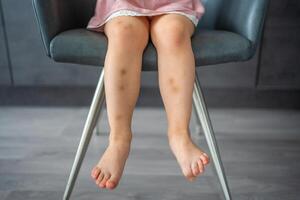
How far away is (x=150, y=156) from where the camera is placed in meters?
1.10

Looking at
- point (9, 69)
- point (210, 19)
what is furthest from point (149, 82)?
point (9, 69)

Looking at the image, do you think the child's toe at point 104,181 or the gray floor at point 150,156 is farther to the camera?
the gray floor at point 150,156

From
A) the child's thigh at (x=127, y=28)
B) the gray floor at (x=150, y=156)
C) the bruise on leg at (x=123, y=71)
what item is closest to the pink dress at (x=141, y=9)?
the child's thigh at (x=127, y=28)

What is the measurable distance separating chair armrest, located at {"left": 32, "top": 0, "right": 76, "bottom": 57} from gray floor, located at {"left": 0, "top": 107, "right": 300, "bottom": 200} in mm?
398

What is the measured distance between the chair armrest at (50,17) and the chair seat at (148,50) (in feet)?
0.07

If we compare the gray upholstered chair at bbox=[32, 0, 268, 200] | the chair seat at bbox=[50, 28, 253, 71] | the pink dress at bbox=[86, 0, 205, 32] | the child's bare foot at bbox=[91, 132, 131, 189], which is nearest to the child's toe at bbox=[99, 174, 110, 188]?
the child's bare foot at bbox=[91, 132, 131, 189]

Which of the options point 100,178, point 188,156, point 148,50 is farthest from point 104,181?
point 148,50

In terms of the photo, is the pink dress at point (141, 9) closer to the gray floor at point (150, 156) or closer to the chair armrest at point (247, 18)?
the chair armrest at point (247, 18)

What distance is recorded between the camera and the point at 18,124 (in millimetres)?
1332

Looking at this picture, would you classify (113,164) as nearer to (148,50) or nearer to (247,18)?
(148,50)

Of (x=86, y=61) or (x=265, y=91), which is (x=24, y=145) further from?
(x=265, y=91)

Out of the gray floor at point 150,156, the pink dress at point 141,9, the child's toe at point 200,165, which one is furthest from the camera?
the gray floor at point 150,156

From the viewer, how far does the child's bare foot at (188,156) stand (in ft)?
2.33

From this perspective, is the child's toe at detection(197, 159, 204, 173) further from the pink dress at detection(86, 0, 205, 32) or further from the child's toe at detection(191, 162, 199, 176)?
the pink dress at detection(86, 0, 205, 32)
